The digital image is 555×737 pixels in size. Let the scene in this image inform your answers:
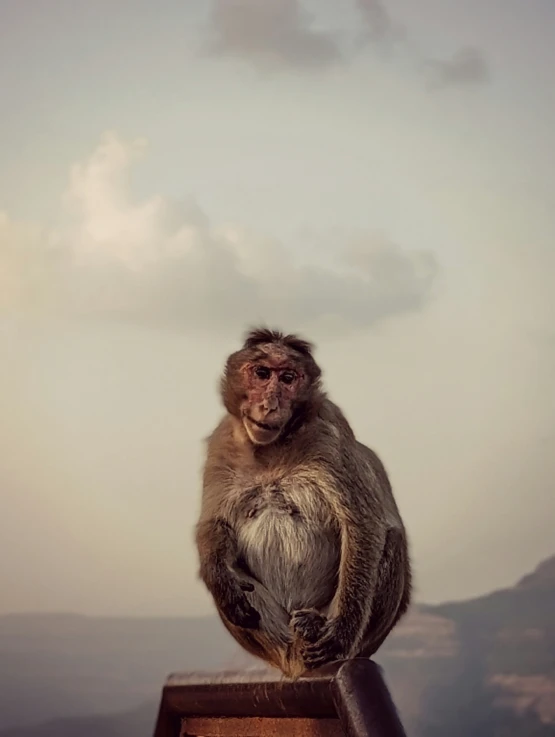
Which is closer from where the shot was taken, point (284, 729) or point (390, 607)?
point (284, 729)

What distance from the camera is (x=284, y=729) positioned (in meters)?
2.85

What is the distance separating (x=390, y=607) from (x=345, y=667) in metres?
1.85

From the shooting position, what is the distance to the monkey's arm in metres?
4.11

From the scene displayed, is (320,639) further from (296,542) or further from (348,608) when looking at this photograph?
(296,542)

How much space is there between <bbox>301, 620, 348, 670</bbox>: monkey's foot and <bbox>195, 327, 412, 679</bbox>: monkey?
0.41 feet

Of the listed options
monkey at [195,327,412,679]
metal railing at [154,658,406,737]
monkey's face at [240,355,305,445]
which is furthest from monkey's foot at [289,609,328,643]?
monkey's face at [240,355,305,445]

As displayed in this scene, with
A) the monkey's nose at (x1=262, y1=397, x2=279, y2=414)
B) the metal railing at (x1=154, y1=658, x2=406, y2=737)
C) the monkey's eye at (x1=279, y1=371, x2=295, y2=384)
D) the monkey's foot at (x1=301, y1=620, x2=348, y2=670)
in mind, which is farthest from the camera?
the monkey's eye at (x1=279, y1=371, x2=295, y2=384)

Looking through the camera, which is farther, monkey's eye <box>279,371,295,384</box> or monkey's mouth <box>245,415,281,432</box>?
monkey's eye <box>279,371,295,384</box>

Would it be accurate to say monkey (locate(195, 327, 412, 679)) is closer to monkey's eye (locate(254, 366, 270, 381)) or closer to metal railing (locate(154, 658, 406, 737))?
monkey's eye (locate(254, 366, 270, 381))

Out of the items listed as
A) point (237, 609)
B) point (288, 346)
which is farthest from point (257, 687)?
point (288, 346)

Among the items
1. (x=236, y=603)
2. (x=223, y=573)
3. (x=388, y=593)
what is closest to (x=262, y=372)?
(x=223, y=573)

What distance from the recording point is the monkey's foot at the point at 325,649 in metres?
3.76

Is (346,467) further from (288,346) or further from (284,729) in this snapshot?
(284,729)

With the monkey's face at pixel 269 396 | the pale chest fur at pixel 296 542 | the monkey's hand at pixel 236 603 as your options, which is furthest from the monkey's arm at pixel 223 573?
the monkey's face at pixel 269 396
